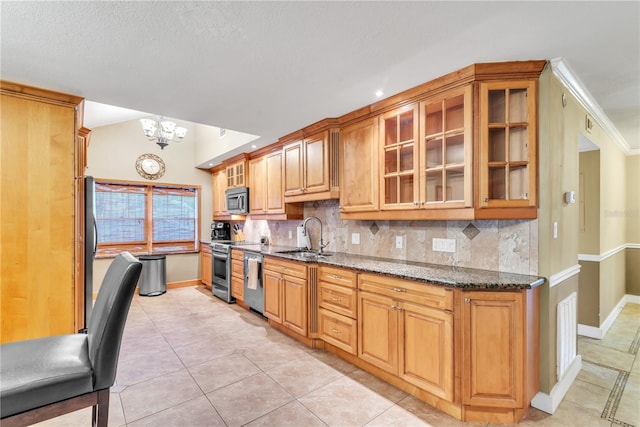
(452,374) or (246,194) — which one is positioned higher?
(246,194)

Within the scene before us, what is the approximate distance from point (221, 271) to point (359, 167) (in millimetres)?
3207

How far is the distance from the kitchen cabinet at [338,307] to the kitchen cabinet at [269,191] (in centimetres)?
148

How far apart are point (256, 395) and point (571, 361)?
8.34 ft

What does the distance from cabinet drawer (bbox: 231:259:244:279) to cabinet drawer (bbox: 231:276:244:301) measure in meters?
0.06

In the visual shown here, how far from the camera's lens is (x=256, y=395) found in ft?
7.47

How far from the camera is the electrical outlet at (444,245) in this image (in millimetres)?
2607

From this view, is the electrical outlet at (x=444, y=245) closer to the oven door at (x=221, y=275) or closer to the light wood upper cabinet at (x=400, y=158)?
the light wood upper cabinet at (x=400, y=158)

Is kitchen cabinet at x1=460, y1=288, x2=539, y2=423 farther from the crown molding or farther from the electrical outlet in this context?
the crown molding

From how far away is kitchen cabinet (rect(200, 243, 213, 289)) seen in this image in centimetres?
559

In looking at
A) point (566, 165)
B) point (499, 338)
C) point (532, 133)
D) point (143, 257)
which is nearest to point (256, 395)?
point (499, 338)

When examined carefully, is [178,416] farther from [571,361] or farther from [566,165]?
[566,165]

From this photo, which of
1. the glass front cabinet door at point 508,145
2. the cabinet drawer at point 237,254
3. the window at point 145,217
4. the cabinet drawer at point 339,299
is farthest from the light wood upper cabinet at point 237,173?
the glass front cabinet door at point 508,145

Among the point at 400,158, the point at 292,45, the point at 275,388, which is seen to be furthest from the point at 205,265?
the point at 292,45

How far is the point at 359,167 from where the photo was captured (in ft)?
10.1
